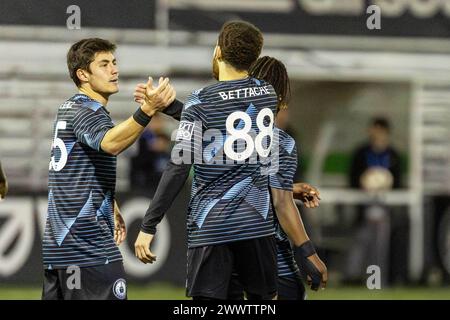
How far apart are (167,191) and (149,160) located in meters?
7.44

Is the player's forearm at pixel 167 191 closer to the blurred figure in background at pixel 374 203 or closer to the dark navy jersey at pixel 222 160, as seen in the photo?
the dark navy jersey at pixel 222 160

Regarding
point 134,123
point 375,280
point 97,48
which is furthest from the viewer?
point 375,280

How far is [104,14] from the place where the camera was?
15.0m

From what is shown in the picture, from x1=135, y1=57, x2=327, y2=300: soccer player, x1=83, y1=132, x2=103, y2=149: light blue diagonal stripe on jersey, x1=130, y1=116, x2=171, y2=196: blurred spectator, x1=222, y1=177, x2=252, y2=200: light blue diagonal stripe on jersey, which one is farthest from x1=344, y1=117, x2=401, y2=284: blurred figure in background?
x1=83, y1=132, x2=103, y2=149: light blue diagonal stripe on jersey

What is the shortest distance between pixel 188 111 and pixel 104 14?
316 inches

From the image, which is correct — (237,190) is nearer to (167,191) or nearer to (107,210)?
(167,191)

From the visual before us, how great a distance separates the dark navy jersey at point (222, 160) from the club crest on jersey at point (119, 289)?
0.48m

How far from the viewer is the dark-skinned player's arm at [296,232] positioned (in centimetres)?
742

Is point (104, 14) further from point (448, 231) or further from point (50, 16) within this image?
point (448, 231)

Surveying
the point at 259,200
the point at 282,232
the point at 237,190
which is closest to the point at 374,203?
the point at 282,232

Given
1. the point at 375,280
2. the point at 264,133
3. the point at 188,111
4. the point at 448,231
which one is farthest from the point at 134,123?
the point at 448,231

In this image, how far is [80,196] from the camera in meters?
7.30

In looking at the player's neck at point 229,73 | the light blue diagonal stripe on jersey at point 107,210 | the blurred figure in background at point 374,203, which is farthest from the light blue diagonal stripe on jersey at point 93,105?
the blurred figure in background at point 374,203

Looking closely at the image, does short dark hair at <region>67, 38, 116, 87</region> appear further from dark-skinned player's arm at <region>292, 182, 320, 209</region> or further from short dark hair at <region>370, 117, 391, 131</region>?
short dark hair at <region>370, 117, 391, 131</region>
